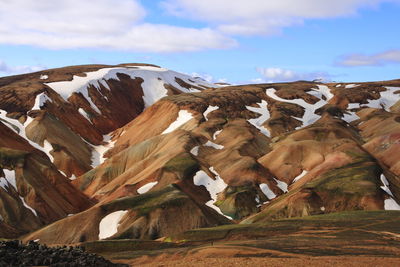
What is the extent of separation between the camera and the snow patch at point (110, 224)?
7743 centimetres

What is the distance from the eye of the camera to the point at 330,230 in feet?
181

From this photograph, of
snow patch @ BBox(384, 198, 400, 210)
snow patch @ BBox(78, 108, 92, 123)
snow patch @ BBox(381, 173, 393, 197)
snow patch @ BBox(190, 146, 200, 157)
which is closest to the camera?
snow patch @ BBox(384, 198, 400, 210)

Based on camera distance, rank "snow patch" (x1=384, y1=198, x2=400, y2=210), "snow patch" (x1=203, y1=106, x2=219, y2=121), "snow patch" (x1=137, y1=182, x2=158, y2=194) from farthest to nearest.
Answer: "snow patch" (x1=203, y1=106, x2=219, y2=121)
"snow patch" (x1=137, y1=182, x2=158, y2=194)
"snow patch" (x1=384, y1=198, x2=400, y2=210)

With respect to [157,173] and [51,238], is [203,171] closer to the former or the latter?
[157,173]

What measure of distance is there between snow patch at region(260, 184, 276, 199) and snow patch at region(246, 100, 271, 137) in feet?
155

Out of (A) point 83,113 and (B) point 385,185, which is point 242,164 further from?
(A) point 83,113

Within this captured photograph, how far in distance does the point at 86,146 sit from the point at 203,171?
183 ft

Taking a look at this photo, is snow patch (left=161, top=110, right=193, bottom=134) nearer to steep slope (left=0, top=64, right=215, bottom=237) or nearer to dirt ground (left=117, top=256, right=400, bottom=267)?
steep slope (left=0, top=64, right=215, bottom=237)

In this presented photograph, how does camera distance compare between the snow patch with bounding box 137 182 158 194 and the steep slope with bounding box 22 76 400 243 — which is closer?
the steep slope with bounding box 22 76 400 243

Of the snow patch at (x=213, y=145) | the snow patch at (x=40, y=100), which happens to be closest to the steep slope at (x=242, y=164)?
the snow patch at (x=213, y=145)

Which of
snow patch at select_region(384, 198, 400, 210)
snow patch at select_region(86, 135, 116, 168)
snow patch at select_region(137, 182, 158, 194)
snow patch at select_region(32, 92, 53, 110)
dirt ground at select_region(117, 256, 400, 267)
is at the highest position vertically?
dirt ground at select_region(117, 256, 400, 267)

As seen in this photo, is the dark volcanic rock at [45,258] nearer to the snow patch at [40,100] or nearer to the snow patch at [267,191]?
the snow patch at [267,191]

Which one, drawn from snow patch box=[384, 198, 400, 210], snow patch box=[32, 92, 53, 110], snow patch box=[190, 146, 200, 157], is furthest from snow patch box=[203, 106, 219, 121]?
snow patch box=[384, 198, 400, 210]

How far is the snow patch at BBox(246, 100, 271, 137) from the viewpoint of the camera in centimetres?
15550
